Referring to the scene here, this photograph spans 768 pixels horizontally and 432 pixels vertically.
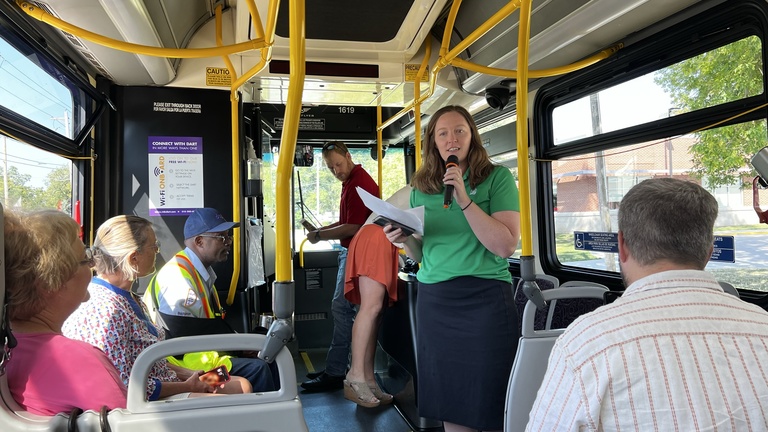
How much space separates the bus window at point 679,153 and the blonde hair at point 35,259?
8.84ft

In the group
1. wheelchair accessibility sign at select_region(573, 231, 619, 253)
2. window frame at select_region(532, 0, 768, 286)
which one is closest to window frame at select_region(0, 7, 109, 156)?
window frame at select_region(532, 0, 768, 286)

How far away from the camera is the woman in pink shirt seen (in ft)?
4.05

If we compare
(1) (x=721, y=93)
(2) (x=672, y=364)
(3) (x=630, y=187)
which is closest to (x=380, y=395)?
(3) (x=630, y=187)

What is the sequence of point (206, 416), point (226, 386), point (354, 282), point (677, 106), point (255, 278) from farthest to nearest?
point (255, 278) → point (354, 282) → point (677, 106) → point (226, 386) → point (206, 416)

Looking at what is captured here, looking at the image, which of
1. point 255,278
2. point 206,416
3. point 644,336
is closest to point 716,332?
point 644,336

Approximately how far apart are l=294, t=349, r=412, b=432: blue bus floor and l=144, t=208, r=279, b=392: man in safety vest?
404 millimetres

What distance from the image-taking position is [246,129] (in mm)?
4383

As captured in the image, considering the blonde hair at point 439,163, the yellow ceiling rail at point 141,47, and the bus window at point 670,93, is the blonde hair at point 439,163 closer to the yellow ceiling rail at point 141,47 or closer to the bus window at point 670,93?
the yellow ceiling rail at point 141,47

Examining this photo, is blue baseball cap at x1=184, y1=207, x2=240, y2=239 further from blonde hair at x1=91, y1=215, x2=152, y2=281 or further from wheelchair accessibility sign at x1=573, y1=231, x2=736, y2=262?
wheelchair accessibility sign at x1=573, y1=231, x2=736, y2=262

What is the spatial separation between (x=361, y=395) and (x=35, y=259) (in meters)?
2.55

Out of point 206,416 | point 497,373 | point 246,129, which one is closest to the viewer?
Answer: point 206,416

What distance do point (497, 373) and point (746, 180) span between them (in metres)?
1.71

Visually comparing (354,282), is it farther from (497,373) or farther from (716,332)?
(716,332)

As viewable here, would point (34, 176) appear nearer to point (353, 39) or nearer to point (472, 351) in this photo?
point (353, 39)
